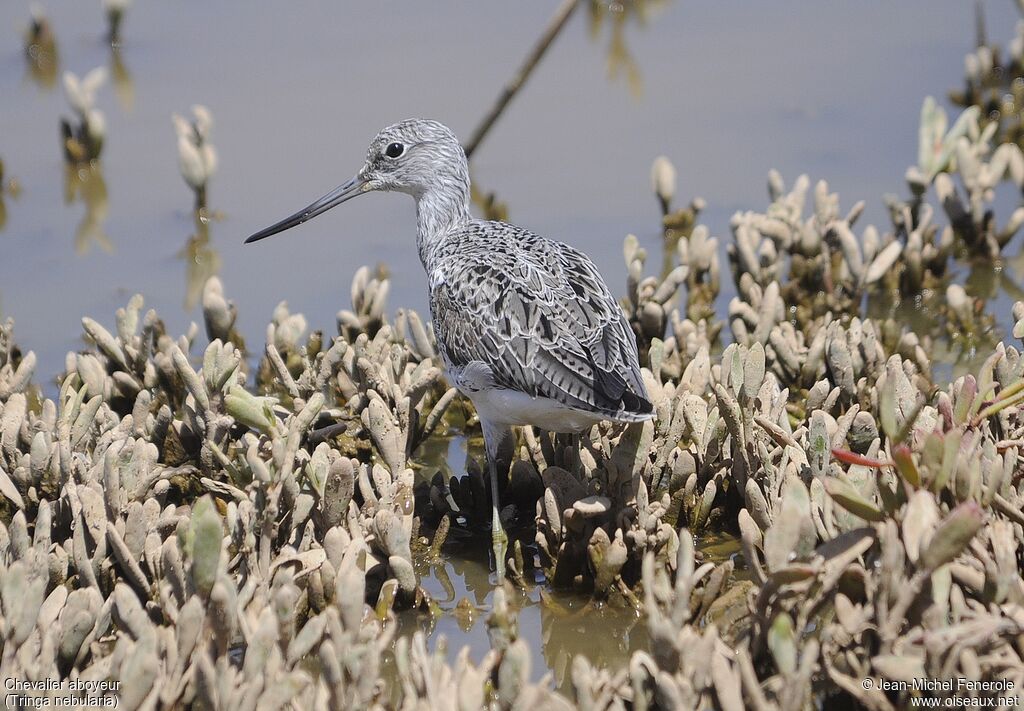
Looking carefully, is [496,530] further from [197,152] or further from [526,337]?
[197,152]

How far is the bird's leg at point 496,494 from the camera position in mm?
4668

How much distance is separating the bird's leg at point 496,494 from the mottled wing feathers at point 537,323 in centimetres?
29

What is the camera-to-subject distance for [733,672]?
10.9ft

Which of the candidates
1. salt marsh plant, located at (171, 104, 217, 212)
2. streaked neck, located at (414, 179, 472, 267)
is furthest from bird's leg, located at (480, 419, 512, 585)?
salt marsh plant, located at (171, 104, 217, 212)

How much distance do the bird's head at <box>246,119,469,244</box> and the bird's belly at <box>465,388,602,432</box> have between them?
1.47 metres

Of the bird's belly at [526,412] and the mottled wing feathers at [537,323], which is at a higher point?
the mottled wing feathers at [537,323]

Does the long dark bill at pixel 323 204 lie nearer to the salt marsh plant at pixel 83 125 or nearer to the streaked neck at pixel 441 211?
A: the streaked neck at pixel 441 211

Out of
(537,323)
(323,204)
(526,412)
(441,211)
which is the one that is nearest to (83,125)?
(323,204)

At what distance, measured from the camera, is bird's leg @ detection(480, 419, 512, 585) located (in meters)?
4.67

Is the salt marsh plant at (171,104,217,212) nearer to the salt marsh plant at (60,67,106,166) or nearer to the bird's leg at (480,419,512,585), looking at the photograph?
the salt marsh plant at (60,67,106,166)

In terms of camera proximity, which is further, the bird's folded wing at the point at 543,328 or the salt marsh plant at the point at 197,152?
the salt marsh plant at the point at 197,152

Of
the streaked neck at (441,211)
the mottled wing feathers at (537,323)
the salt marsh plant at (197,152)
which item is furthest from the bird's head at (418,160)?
the salt marsh plant at (197,152)

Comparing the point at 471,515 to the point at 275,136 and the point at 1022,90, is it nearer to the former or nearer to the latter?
the point at 275,136

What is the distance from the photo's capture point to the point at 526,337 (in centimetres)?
475
